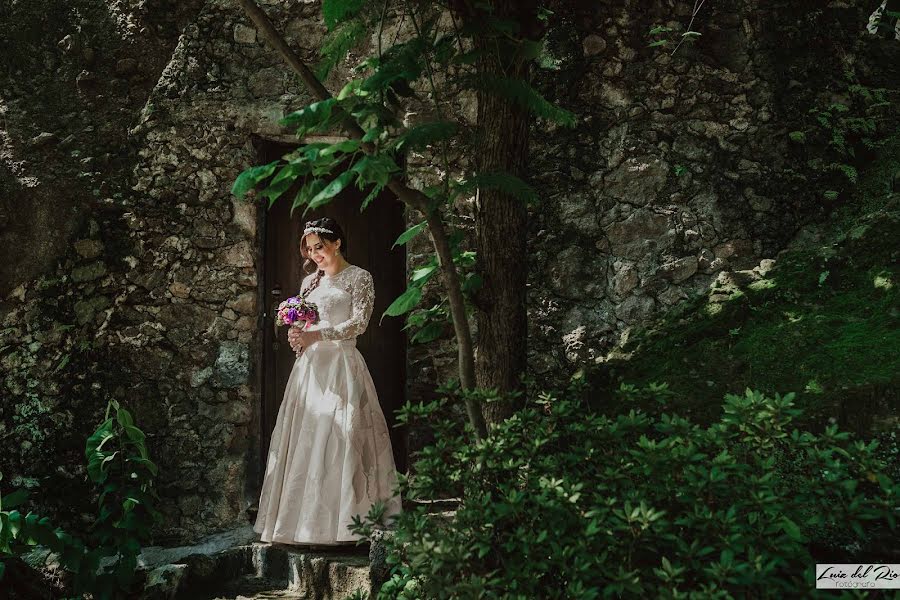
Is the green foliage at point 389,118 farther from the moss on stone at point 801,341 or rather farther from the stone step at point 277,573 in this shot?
the stone step at point 277,573

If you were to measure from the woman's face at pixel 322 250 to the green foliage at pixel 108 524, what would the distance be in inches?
53.5


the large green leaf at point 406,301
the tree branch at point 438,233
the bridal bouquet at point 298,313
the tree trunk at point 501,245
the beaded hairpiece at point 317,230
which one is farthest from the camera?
the beaded hairpiece at point 317,230

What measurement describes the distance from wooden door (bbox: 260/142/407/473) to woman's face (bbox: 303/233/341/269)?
91 cm

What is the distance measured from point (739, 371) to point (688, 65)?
2661 millimetres

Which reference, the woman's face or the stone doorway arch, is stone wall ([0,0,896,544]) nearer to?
the stone doorway arch

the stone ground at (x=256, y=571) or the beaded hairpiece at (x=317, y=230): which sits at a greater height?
the beaded hairpiece at (x=317, y=230)

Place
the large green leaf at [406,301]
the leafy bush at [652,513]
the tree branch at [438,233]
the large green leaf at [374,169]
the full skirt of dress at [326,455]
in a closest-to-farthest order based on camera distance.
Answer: the leafy bush at [652,513], the large green leaf at [374,169], the tree branch at [438,233], the large green leaf at [406,301], the full skirt of dress at [326,455]

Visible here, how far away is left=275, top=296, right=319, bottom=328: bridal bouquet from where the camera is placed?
432cm

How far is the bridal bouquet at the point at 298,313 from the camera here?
14.2 ft

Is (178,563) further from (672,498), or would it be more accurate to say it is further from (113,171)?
(672,498)

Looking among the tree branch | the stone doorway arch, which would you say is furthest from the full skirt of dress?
the tree branch

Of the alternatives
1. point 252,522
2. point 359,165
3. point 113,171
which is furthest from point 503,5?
point 252,522

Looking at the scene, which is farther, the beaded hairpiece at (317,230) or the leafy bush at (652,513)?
the beaded hairpiece at (317,230)

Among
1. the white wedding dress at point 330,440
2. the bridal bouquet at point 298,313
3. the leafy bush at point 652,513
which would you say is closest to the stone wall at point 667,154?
the white wedding dress at point 330,440
